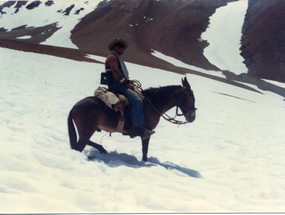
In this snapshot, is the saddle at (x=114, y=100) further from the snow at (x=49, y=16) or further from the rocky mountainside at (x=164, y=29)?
the snow at (x=49, y=16)

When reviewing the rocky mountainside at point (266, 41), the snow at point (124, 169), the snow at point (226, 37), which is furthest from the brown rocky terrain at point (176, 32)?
the snow at point (124, 169)

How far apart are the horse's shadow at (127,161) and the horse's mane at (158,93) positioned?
1487 millimetres

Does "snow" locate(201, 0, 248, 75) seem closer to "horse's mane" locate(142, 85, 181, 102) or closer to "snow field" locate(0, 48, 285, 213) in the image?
"snow field" locate(0, 48, 285, 213)

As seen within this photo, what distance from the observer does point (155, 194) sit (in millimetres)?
3713

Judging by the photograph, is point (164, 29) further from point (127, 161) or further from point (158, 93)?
point (127, 161)

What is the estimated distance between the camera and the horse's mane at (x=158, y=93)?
5289mm

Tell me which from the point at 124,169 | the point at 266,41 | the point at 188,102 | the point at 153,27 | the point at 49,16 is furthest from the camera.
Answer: the point at 49,16

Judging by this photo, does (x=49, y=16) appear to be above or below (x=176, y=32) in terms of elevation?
above

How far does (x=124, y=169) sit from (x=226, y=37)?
5193cm

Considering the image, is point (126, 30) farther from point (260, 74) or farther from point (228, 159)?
point (228, 159)

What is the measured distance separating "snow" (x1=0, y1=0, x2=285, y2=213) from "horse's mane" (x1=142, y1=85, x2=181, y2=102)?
1435 mm

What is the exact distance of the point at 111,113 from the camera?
4.78m

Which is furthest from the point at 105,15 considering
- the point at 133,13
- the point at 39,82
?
the point at 39,82

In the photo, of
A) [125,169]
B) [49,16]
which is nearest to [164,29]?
[49,16]
